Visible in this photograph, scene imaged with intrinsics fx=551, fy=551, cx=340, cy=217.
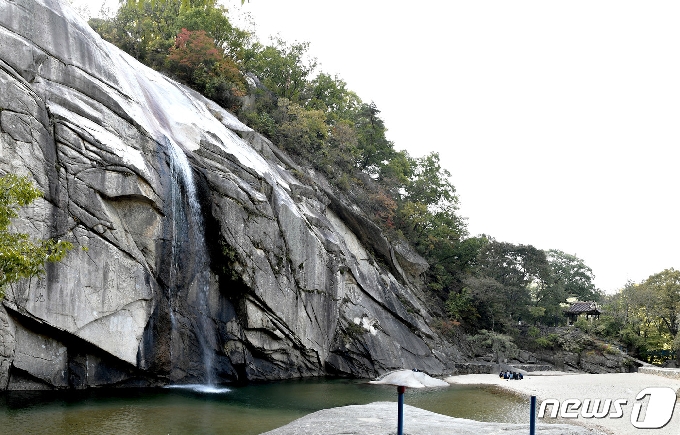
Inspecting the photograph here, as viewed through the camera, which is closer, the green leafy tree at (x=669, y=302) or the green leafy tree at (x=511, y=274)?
the green leafy tree at (x=511, y=274)

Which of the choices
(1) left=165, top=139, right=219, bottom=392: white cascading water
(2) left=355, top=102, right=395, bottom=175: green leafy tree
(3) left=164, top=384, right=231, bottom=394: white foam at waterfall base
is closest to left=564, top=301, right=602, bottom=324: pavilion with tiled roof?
(2) left=355, top=102, right=395, bottom=175: green leafy tree

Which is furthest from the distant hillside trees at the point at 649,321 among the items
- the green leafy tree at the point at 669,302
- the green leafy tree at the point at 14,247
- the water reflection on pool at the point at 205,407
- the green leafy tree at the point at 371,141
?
the green leafy tree at the point at 14,247

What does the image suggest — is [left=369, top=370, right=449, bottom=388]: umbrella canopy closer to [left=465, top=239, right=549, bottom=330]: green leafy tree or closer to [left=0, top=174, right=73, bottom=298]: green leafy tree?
[left=465, top=239, right=549, bottom=330]: green leafy tree

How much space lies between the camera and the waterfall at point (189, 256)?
23047 millimetres

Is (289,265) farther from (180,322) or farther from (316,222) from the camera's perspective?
(180,322)

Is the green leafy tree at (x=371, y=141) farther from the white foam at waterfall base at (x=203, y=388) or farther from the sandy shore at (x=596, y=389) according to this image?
the white foam at waterfall base at (x=203, y=388)

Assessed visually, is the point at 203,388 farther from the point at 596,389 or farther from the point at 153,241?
the point at 596,389

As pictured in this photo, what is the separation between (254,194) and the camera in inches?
1029

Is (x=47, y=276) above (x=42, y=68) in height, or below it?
below

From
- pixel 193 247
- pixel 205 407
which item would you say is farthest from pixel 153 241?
pixel 205 407

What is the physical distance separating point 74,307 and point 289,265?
1060 centimetres

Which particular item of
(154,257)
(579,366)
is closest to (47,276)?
(154,257)

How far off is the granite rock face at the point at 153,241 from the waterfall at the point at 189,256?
77 mm

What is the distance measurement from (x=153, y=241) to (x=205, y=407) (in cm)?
754
